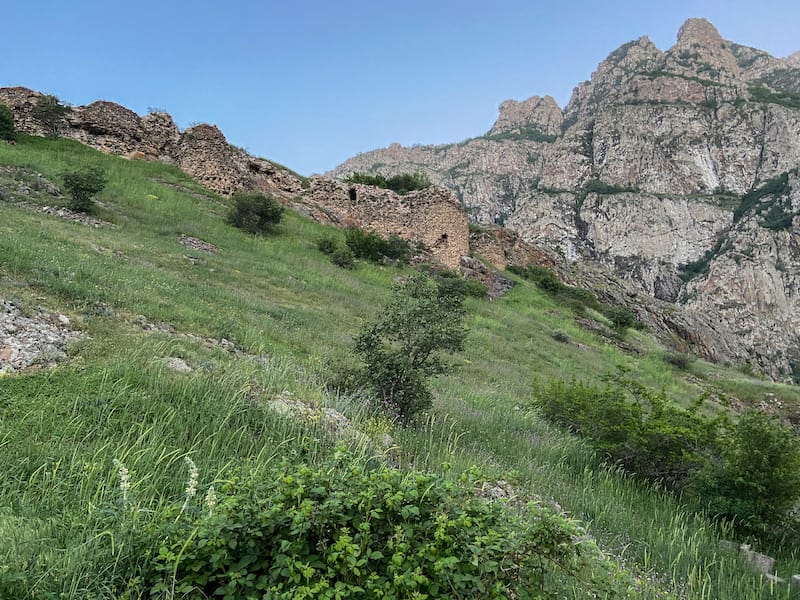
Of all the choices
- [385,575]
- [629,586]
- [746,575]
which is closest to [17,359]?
[385,575]

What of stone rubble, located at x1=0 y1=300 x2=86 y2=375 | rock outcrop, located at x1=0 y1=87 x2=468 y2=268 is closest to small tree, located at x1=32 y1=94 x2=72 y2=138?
rock outcrop, located at x1=0 y1=87 x2=468 y2=268

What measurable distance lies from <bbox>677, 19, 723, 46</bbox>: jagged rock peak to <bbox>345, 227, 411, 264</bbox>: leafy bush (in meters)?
156

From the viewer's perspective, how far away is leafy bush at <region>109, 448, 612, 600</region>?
184 cm

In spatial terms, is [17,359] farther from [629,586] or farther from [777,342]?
[777,342]

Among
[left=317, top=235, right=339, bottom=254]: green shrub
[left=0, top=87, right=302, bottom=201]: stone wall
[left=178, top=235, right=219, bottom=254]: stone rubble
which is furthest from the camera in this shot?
[left=0, top=87, right=302, bottom=201]: stone wall

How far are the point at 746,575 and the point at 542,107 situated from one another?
167 meters

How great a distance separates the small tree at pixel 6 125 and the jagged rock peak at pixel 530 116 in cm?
14249

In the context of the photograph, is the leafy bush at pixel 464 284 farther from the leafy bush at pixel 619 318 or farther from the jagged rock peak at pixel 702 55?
the jagged rock peak at pixel 702 55

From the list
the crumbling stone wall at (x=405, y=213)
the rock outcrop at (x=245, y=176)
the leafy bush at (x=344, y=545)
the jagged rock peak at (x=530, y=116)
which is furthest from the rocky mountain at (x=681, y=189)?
the leafy bush at (x=344, y=545)

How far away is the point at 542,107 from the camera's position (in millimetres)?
151250

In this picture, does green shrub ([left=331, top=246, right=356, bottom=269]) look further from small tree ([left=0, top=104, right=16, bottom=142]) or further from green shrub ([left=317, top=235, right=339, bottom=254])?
small tree ([left=0, top=104, right=16, bottom=142])

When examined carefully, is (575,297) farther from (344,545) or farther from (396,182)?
(344,545)

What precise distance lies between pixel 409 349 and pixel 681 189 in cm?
11259

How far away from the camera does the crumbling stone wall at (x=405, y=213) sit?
2469 cm
